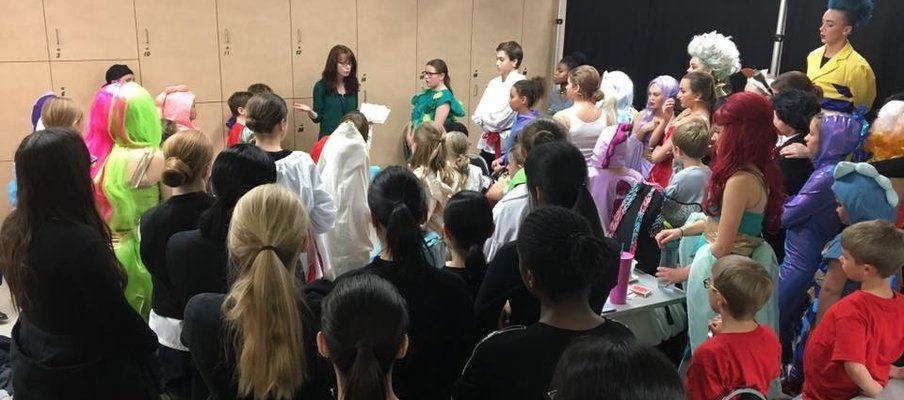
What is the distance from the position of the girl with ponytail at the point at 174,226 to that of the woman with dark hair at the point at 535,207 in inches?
42.2

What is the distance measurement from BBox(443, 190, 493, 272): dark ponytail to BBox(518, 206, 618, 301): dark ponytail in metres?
0.58

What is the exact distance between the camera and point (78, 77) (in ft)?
18.4

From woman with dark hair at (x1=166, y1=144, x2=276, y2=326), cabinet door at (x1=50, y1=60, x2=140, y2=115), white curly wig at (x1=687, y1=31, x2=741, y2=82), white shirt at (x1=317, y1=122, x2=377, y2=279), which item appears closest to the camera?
woman with dark hair at (x1=166, y1=144, x2=276, y2=326)

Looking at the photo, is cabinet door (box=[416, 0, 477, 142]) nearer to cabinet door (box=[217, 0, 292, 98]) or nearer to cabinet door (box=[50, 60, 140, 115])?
cabinet door (box=[217, 0, 292, 98])

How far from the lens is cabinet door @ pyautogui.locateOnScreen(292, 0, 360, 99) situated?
6594 millimetres

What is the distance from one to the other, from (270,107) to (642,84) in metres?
5.20

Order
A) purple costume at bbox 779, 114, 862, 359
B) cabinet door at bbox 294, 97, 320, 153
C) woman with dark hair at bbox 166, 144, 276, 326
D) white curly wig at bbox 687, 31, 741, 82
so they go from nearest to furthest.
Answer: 1. woman with dark hair at bbox 166, 144, 276, 326
2. purple costume at bbox 779, 114, 862, 359
3. white curly wig at bbox 687, 31, 741, 82
4. cabinet door at bbox 294, 97, 320, 153

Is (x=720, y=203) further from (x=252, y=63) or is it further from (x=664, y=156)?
(x=252, y=63)

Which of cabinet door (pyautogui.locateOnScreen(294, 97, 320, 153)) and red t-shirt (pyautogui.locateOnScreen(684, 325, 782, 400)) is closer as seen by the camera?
red t-shirt (pyautogui.locateOnScreen(684, 325, 782, 400))

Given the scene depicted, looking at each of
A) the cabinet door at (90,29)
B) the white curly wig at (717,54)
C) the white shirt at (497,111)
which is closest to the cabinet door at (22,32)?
the cabinet door at (90,29)

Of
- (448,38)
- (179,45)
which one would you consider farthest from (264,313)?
(448,38)

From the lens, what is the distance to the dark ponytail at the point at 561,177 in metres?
2.35

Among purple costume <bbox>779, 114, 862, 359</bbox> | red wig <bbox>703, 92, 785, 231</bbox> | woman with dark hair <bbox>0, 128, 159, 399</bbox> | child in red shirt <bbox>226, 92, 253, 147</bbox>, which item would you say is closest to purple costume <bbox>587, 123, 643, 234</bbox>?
purple costume <bbox>779, 114, 862, 359</bbox>

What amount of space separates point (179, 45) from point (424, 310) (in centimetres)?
499
